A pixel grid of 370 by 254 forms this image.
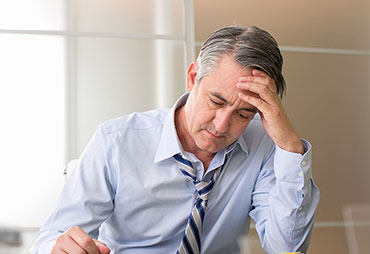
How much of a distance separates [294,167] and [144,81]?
5.67 ft

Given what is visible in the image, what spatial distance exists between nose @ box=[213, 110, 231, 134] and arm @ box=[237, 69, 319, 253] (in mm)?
72

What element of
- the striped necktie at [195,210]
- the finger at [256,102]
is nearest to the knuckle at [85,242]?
the striped necktie at [195,210]

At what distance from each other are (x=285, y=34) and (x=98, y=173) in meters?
2.21

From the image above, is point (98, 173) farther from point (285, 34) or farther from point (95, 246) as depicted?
point (285, 34)

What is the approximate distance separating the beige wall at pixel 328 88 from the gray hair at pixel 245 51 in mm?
1721

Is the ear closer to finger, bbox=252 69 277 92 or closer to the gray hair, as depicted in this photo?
the gray hair

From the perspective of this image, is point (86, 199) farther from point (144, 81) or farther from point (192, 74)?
point (144, 81)

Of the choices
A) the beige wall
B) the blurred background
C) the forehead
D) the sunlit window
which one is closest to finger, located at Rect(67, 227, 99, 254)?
the forehead

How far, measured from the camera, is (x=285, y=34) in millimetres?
3400

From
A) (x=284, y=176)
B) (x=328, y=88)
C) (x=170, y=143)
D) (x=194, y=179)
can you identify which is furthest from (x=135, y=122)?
(x=328, y=88)

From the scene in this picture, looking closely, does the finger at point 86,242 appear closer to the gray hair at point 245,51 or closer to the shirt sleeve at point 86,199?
the shirt sleeve at point 86,199

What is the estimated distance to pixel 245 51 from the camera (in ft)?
4.69

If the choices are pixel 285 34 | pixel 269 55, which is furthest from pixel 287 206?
pixel 285 34

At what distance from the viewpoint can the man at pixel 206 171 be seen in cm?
145
